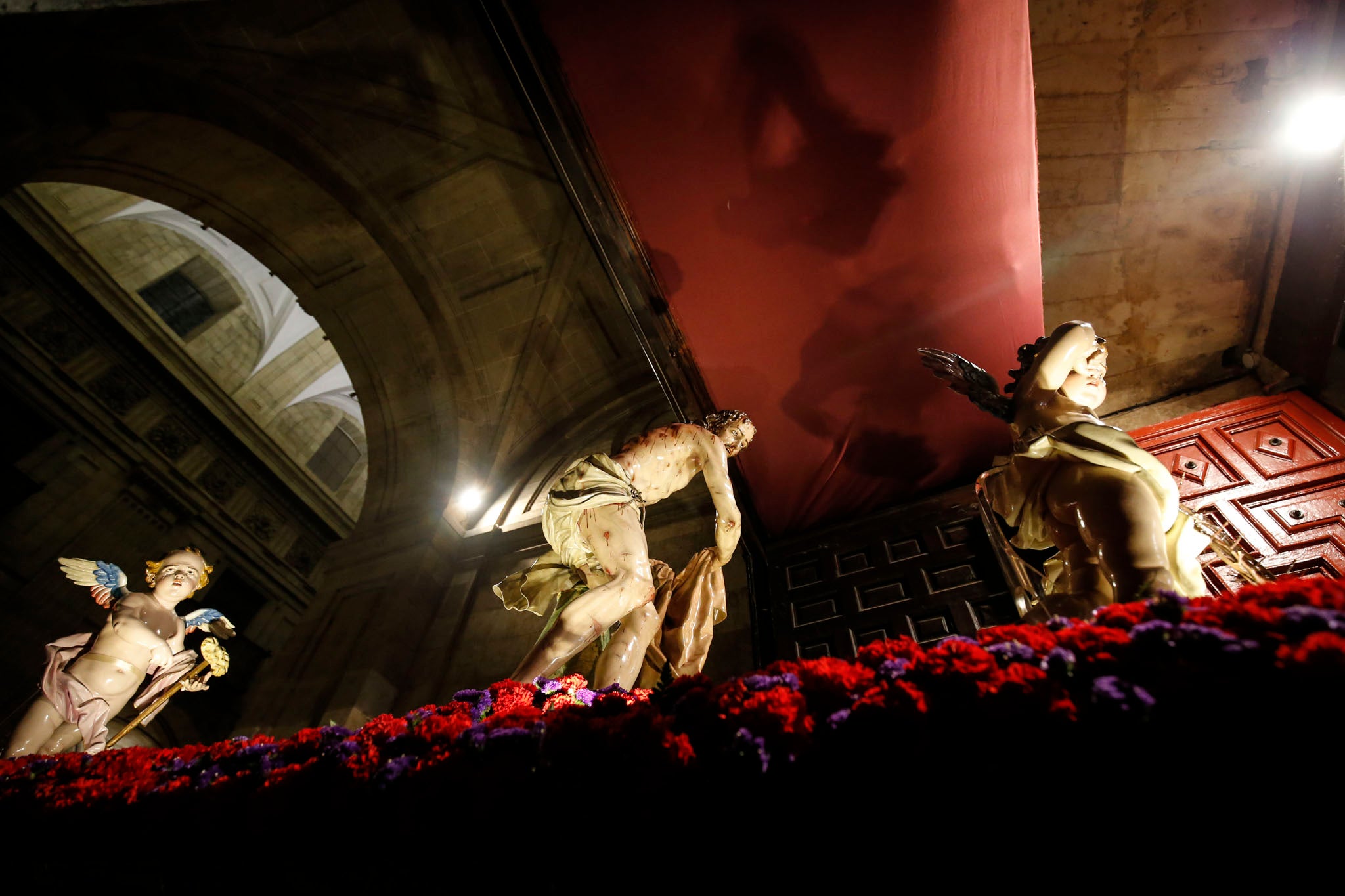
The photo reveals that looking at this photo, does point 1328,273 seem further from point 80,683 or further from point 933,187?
point 80,683

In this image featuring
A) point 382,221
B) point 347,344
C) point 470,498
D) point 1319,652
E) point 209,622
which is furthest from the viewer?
point 347,344

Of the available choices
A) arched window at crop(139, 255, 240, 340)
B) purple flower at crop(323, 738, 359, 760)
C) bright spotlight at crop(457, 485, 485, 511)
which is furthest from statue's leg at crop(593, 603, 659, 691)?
arched window at crop(139, 255, 240, 340)

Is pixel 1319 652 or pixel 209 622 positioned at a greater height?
pixel 209 622

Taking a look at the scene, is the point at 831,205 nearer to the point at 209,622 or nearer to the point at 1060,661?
the point at 1060,661

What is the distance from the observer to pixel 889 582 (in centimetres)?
385

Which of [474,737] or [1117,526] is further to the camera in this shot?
[1117,526]

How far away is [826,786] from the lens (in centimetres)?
118

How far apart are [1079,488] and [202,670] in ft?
16.1

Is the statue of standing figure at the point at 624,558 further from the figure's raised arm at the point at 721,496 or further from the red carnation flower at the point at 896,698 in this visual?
the red carnation flower at the point at 896,698

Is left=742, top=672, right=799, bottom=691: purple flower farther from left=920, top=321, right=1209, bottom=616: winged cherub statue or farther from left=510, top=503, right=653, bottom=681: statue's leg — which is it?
left=510, top=503, right=653, bottom=681: statue's leg

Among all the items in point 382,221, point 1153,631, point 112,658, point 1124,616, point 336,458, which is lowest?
point 1153,631

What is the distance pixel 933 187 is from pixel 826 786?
3.40m

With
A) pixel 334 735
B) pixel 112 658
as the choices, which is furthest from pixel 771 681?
pixel 112 658

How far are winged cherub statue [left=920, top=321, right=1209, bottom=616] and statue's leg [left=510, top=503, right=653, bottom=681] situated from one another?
1841 mm
